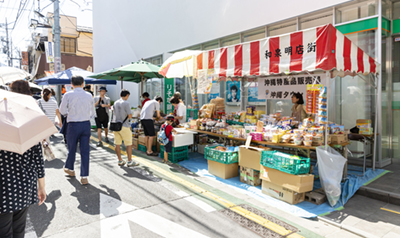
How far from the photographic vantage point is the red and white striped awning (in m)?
4.71

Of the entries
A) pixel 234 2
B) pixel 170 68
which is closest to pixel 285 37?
pixel 170 68

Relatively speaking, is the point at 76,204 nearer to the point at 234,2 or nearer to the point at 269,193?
the point at 269,193

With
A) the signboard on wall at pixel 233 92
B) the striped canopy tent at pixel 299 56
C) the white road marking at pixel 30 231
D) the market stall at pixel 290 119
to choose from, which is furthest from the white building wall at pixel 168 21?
the white road marking at pixel 30 231

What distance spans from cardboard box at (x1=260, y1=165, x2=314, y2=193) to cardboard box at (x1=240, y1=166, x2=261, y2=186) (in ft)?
1.76

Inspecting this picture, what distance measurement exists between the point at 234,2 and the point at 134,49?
917 centimetres

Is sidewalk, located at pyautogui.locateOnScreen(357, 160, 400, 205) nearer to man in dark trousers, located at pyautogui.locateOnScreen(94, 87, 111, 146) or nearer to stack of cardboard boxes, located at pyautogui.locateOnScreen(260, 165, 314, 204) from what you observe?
stack of cardboard boxes, located at pyautogui.locateOnScreen(260, 165, 314, 204)

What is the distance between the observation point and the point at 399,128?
7102 mm

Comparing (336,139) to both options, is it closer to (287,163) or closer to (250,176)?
(287,163)

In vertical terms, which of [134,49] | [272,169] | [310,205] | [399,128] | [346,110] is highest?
[134,49]

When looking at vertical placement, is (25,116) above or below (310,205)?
above

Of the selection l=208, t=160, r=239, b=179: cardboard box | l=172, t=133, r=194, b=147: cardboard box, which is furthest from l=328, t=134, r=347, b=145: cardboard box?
l=172, t=133, r=194, b=147: cardboard box

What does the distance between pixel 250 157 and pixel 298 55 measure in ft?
7.50

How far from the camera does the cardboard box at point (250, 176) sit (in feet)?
18.8

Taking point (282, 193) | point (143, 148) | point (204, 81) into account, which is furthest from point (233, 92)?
point (282, 193)
